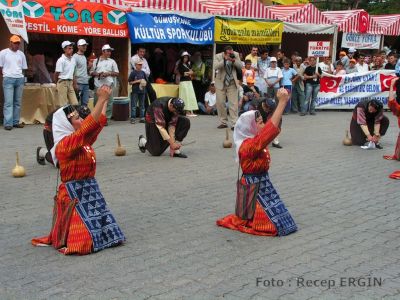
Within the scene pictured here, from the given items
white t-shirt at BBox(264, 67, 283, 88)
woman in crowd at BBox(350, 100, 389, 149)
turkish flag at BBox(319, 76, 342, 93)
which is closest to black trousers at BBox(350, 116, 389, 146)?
woman in crowd at BBox(350, 100, 389, 149)

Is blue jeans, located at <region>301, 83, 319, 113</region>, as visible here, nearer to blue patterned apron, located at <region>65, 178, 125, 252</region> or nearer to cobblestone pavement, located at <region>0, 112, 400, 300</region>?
cobblestone pavement, located at <region>0, 112, 400, 300</region>

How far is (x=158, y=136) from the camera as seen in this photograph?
30.1 ft

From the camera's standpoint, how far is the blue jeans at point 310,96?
15.8 m

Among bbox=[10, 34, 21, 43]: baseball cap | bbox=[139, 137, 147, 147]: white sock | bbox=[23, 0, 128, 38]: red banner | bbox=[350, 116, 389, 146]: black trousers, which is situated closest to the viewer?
bbox=[139, 137, 147, 147]: white sock

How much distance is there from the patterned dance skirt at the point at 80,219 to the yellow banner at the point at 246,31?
1100 cm

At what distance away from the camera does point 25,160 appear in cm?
870

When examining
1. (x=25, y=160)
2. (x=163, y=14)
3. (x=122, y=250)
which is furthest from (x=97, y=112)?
(x=163, y=14)

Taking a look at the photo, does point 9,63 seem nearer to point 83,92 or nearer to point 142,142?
point 83,92

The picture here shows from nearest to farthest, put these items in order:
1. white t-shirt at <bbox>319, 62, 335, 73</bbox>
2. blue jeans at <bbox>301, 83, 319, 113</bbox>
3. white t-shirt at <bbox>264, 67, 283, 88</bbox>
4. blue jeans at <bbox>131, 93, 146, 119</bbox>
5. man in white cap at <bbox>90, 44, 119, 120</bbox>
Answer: man in white cap at <bbox>90, 44, 119, 120</bbox> < blue jeans at <bbox>131, 93, 146, 119</bbox> < white t-shirt at <bbox>264, 67, 283, 88</bbox> < blue jeans at <bbox>301, 83, 319, 113</bbox> < white t-shirt at <bbox>319, 62, 335, 73</bbox>

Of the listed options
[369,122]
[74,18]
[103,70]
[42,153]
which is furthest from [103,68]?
[369,122]

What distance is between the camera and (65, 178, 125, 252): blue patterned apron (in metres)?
4.54

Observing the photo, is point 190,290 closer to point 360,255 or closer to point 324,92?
point 360,255

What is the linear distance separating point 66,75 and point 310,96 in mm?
7553

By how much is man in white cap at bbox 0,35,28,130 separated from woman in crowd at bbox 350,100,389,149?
687 cm
